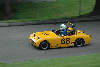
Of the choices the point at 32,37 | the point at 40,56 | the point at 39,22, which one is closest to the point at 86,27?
the point at 39,22

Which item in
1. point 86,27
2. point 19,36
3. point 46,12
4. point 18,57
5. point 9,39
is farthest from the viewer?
point 46,12

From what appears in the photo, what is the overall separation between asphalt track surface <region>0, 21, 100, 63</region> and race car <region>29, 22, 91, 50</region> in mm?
278

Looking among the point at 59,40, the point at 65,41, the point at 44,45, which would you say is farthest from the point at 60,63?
the point at 65,41

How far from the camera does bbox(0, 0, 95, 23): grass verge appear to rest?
27.2 m

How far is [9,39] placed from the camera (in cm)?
1268

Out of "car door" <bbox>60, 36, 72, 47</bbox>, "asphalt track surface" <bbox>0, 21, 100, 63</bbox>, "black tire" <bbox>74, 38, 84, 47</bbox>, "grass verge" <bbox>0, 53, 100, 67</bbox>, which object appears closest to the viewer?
"grass verge" <bbox>0, 53, 100, 67</bbox>

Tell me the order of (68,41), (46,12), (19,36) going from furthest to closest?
(46,12)
(19,36)
(68,41)

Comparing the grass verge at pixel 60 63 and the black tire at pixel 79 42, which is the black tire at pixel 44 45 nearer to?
the black tire at pixel 79 42

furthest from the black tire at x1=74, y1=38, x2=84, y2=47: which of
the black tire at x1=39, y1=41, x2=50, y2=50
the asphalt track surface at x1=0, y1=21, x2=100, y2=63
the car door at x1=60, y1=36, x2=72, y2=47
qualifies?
the black tire at x1=39, y1=41, x2=50, y2=50

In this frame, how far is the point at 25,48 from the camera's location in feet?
35.9

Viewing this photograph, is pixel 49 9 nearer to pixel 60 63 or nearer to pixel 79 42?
pixel 79 42

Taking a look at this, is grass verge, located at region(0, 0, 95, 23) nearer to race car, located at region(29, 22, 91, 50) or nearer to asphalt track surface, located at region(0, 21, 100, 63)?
asphalt track surface, located at region(0, 21, 100, 63)

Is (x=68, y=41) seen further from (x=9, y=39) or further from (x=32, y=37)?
(x=9, y=39)

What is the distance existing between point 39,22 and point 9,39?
5.35 metres
